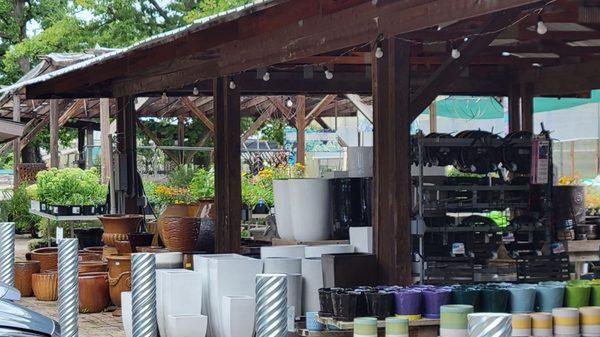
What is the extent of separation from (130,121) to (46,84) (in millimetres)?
1188

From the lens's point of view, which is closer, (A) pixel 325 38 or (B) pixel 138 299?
(B) pixel 138 299

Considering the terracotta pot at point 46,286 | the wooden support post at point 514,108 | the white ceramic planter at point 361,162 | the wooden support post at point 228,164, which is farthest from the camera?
the wooden support post at point 514,108

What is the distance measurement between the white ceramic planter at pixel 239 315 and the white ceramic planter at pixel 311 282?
40cm

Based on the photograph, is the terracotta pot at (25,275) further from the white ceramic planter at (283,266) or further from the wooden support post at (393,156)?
the wooden support post at (393,156)

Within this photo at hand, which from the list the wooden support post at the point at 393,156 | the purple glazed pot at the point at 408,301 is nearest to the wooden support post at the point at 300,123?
the wooden support post at the point at 393,156

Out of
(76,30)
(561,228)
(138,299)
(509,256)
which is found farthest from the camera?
(76,30)

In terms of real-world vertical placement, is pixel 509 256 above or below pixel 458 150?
below

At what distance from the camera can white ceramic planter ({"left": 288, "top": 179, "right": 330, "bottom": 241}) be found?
329 inches

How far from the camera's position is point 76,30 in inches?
979

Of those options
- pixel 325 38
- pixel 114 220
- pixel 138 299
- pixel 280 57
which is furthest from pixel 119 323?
pixel 138 299

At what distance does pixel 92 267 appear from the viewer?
36.5 ft

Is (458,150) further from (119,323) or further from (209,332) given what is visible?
(119,323)

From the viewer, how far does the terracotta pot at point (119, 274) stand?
10.2 meters

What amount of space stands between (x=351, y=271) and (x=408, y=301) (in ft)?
2.72
